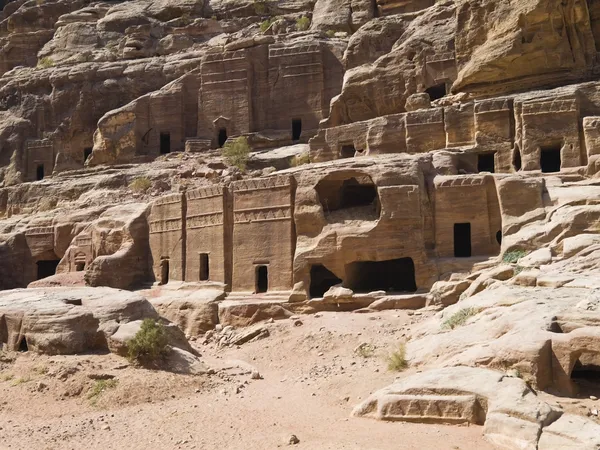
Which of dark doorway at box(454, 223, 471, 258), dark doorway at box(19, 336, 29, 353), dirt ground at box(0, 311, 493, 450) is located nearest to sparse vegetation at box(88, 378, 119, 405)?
dirt ground at box(0, 311, 493, 450)

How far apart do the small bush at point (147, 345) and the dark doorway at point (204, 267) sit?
386 inches

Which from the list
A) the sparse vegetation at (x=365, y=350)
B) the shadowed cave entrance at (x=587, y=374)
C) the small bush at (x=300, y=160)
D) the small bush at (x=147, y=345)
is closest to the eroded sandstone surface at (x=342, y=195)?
the shadowed cave entrance at (x=587, y=374)

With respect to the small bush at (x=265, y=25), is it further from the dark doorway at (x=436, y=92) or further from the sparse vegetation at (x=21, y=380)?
the sparse vegetation at (x=21, y=380)

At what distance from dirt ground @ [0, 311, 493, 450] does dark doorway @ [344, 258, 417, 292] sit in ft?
19.5

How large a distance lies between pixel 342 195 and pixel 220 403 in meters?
12.9

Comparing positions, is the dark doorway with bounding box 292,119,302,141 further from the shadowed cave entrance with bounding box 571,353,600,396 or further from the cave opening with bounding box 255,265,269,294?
the shadowed cave entrance with bounding box 571,353,600,396

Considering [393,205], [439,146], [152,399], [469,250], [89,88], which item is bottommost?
[152,399]

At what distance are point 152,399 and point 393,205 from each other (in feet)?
34.6

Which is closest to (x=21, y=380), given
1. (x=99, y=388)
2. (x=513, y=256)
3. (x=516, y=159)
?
(x=99, y=388)

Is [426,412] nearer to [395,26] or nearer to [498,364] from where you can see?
[498,364]

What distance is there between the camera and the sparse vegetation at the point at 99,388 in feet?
40.8

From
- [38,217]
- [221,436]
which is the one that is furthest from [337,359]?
[38,217]

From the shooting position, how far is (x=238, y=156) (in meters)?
32.3

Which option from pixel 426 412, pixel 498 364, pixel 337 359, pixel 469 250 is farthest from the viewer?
pixel 469 250
